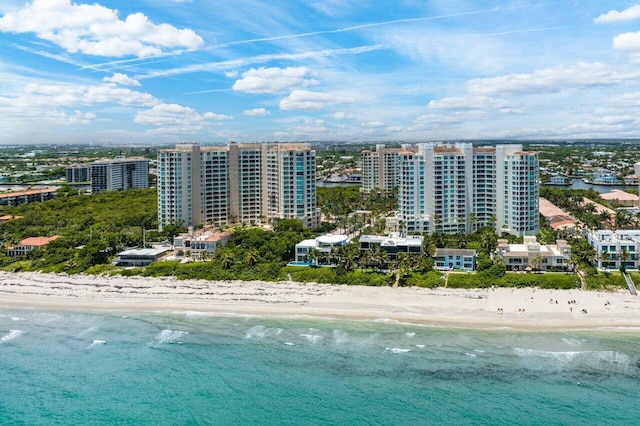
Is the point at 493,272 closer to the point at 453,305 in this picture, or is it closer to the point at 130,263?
the point at 453,305

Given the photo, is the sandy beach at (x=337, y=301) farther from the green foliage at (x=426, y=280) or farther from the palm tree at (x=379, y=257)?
the palm tree at (x=379, y=257)

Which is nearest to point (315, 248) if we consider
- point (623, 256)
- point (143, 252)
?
point (143, 252)

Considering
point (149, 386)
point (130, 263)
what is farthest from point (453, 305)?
point (130, 263)

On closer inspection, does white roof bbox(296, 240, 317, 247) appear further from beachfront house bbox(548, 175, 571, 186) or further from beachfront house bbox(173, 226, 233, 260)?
beachfront house bbox(548, 175, 571, 186)

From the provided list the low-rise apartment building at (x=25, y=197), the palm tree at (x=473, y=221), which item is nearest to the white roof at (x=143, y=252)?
the palm tree at (x=473, y=221)

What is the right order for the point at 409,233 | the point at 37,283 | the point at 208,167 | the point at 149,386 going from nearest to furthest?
the point at 149,386 < the point at 37,283 < the point at 409,233 < the point at 208,167
